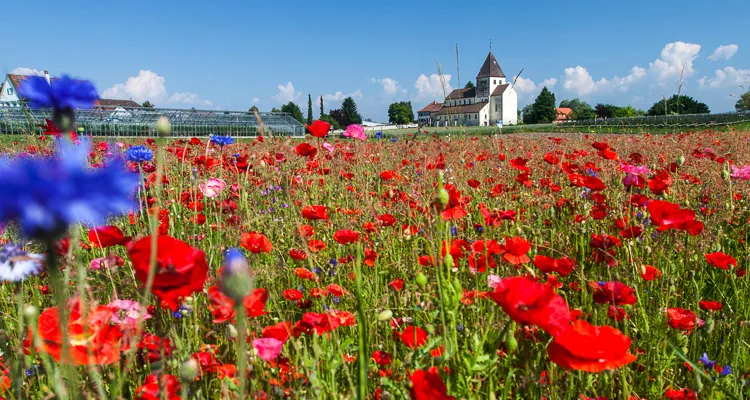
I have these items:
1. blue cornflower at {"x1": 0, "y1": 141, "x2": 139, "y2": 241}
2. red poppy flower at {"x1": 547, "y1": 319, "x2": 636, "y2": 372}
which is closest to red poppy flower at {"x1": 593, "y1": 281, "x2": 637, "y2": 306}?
red poppy flower at {"x1": 547, "y1": 319, "x2": 636, "y2": 372}

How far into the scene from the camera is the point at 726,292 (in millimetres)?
1764

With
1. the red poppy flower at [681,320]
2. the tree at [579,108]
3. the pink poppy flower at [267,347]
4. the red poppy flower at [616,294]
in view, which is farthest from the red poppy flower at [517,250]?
the tree at [579,108]

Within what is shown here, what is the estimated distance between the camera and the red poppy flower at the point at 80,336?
2.22 feet

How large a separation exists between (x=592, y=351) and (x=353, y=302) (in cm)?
107

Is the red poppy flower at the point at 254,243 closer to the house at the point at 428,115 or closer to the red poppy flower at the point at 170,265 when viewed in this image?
the red poppy flower at the point at 170,265

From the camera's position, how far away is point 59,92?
664 mm

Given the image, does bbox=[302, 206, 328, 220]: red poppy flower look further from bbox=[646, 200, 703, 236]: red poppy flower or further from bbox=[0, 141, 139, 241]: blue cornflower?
bbox=[0, 141, 139, 241]: blue cornflower

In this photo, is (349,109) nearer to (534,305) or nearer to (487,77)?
(487,77)

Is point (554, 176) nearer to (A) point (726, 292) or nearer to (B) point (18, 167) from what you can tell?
(A) point (726, 292)

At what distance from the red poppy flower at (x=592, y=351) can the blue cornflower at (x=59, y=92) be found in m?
0.70

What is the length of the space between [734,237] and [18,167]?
2.58 meters

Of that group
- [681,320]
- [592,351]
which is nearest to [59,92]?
[592,351]

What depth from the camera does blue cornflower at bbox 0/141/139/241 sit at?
1.26 ft

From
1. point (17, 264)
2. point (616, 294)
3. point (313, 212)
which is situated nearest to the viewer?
point (17, 264)
